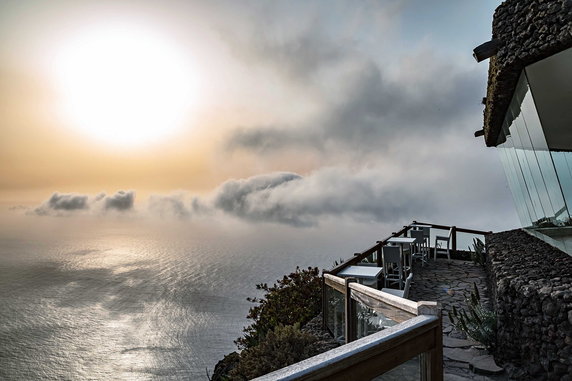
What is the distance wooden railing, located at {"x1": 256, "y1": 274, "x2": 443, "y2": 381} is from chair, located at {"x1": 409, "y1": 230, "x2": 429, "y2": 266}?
33.2 feet

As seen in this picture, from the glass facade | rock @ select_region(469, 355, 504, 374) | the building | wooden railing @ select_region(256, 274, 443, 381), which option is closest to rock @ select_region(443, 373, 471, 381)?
rock @ select_region(469, 355, 504, 374)

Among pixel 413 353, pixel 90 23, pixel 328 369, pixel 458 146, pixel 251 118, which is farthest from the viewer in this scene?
pixel 251 118

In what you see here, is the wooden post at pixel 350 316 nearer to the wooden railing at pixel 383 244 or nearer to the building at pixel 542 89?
the wooden railing at pixel 383 244

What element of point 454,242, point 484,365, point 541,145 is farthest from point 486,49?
point 454,242

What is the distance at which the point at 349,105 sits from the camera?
24.6 metres

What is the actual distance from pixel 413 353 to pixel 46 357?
290 ft

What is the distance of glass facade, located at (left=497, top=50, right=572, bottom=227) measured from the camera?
7.09m

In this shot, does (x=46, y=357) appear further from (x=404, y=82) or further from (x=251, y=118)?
(x=404, y=82)

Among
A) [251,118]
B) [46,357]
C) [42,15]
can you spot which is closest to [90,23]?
[42,15]

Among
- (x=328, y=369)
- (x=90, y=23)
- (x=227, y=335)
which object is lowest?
(x=227, y=335)

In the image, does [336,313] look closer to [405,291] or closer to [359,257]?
[405,291]

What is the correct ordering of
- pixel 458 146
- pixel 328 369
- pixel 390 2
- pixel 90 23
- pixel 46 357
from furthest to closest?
pixel 46 357, pixel 458 146, pixel 90 23, pixel 390 2, pixel 328 369

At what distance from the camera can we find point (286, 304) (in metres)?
9.67

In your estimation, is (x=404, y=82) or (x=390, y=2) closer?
(x=390, y=2)
